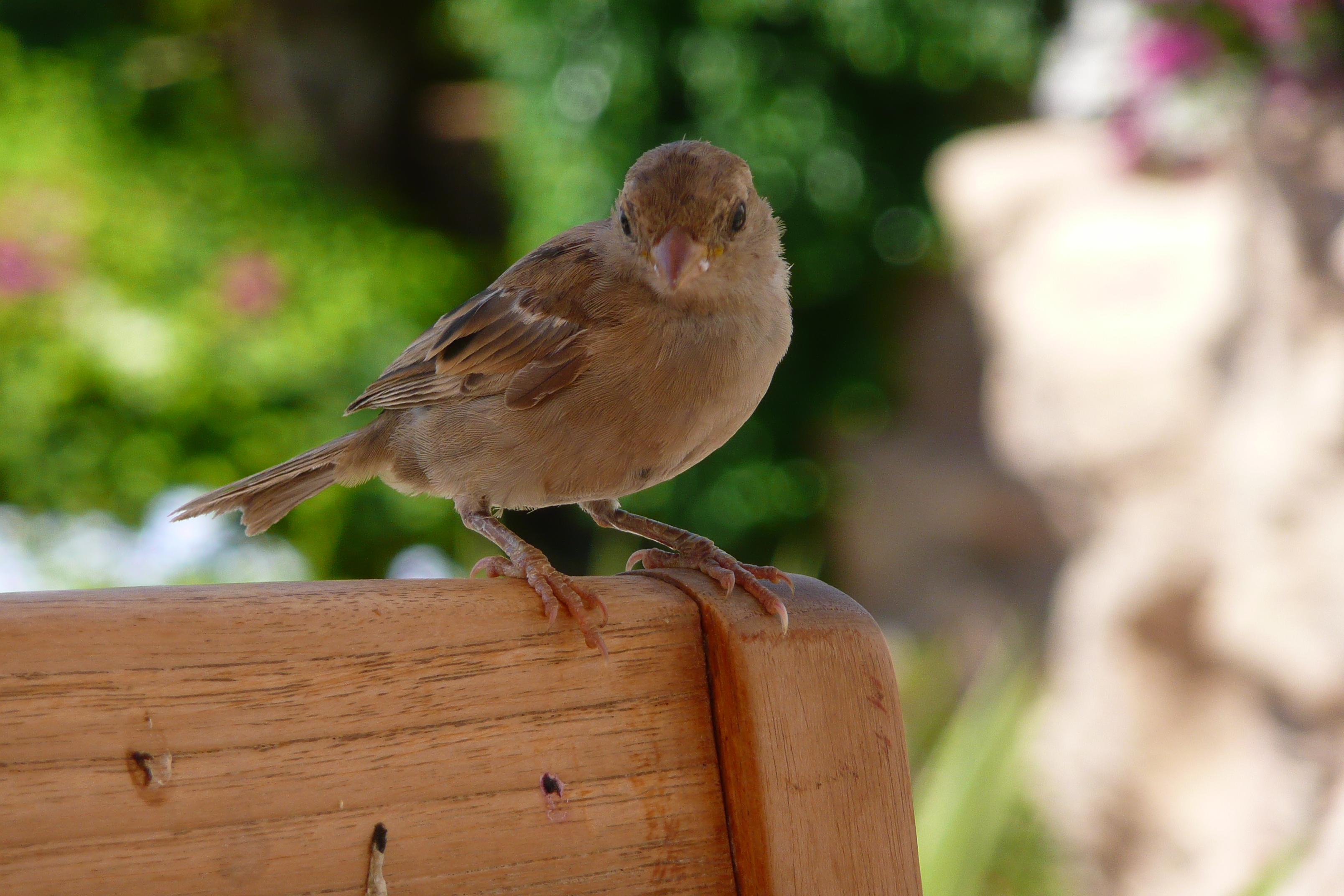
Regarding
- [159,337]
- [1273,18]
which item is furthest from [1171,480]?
[159,337]

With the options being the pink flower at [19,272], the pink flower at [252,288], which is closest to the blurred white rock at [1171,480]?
the pink flower at [252,288]

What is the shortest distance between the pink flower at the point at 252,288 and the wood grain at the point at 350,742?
3859 mm

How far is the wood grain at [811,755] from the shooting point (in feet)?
3.86

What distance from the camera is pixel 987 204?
5.27 meters

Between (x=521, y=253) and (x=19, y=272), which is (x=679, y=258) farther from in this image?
(x=19, y=272)

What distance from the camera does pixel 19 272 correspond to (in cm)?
467

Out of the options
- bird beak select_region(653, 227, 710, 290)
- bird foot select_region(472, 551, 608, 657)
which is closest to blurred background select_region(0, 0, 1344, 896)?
bird beak select_region(653, 227, 710, 290)

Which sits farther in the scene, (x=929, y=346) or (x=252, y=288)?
(x=929, y=346)

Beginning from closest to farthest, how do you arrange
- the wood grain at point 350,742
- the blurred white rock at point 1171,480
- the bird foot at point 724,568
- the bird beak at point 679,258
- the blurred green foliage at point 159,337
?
the wood grain at point 350,742, the bird foot at point 724,568, the bird beak at point 679,258, the blurred white rock at point 1171,480, the blurred green foliage at point 159,337

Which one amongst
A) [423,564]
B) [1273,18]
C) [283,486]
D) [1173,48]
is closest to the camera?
[283,486]

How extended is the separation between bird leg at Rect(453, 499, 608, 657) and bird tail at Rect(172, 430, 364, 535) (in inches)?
18.0

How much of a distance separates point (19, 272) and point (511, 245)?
1.83 meters

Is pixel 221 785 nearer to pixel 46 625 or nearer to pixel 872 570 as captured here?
pixel 46 625

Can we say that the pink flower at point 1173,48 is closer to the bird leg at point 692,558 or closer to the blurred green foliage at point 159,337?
the blurred green foliage at point 159,337
